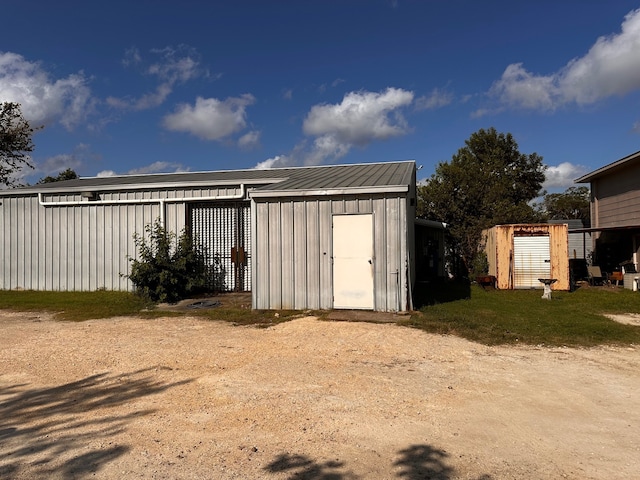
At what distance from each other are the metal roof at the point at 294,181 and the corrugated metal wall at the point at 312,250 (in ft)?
0.78

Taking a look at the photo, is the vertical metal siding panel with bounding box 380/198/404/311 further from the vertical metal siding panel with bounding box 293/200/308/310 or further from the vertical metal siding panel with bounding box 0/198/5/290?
the vertical metal siding panel with bounding box 0/198/5/290

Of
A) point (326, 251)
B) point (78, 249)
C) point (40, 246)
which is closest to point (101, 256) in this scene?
point (78, 249)

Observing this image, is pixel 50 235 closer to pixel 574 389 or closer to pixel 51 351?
pixel 51 351

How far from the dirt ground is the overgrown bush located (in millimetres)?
4177

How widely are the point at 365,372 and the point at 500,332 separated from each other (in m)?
3.19

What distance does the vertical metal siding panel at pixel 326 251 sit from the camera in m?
9.18

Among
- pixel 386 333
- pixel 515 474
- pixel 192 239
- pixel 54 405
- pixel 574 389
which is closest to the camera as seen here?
pixel 515 474

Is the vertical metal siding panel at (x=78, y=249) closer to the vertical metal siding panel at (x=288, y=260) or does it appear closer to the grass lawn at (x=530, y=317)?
the vertical metal siding panel at (x=288, y=260)

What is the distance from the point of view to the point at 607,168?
50.4ft

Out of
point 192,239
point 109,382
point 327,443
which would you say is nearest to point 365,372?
point 327,443

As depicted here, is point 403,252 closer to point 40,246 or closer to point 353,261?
point 353,261

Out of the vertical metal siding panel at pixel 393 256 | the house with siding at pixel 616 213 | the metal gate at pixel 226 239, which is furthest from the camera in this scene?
the house with siding at pixel 616 213

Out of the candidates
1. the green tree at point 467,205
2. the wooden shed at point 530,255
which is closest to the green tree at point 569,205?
the green tree at point 467,205

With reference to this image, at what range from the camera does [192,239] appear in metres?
12.5
